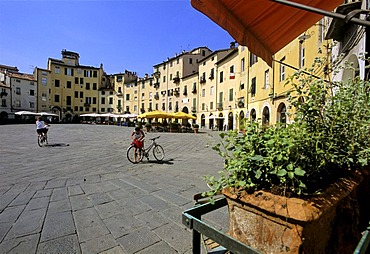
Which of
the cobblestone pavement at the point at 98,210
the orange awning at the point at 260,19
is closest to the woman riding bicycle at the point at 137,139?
the cobblestone pavement at the point at 98,210

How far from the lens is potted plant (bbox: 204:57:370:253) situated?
1.00 m

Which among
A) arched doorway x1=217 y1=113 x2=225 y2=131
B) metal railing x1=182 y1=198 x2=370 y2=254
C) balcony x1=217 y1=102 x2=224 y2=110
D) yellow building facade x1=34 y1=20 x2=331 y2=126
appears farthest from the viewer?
arched doorway x1=217 y1=113 x2=225 y2=131

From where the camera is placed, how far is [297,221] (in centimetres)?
93

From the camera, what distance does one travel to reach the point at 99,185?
401 cm

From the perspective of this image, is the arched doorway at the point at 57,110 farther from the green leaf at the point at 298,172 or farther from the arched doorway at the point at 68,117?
the green leaf at the point at 298,172

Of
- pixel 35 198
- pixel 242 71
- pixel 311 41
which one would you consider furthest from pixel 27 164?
pixel 242 71

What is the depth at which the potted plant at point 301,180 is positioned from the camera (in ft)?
3.27

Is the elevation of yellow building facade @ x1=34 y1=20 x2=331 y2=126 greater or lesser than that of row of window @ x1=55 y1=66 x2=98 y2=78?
lesser

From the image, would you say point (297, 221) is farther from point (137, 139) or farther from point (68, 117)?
point (68, 117)

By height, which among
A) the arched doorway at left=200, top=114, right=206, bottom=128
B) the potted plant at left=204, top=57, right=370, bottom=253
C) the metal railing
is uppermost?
the arched doorway at left=200, top=114, right=206, bottom=128

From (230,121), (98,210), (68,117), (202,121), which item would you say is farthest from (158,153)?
(68,117)

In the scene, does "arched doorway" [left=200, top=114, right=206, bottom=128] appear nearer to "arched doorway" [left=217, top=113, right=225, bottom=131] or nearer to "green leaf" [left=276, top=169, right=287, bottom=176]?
"arched doorway" [left=217, top=113, right=225, bottom=131]

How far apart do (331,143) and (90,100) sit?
192ft

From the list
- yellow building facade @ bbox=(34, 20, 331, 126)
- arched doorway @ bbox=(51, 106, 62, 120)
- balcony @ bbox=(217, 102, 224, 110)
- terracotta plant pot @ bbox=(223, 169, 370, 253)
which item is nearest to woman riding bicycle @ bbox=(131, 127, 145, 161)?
yellow building facade @ bbox=(34, 20, 331, 126)
